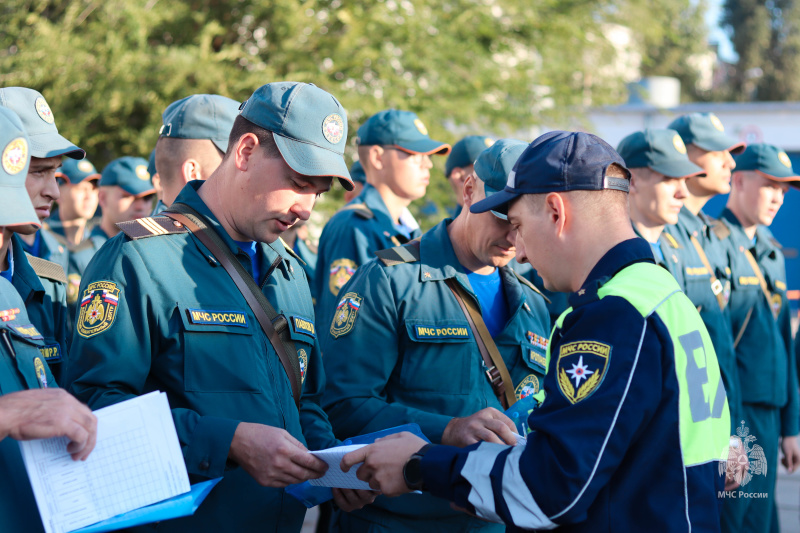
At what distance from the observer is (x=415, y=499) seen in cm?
304

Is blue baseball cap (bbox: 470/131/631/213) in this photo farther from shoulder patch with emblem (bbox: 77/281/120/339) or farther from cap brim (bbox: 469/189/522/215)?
shoulder patch with emblem (bbox: 77/281/120/339)

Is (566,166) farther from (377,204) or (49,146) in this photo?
(377,204)

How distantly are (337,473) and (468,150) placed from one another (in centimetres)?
362

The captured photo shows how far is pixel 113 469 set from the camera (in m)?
1.98

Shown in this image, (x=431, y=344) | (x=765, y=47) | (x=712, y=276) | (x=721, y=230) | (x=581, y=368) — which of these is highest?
(x=581, y=368)

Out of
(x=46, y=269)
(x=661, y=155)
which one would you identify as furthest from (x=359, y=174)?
(x=46, y=269)

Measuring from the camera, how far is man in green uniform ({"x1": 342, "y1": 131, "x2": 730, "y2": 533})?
1.95 m

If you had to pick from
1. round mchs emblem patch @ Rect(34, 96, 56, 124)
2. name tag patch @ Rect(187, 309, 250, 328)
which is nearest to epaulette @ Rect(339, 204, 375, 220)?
round mchs emblem patch @ Rect(34, 96, 56, 124)

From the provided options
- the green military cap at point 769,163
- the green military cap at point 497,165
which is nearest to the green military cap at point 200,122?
the green military cap at point 497,165

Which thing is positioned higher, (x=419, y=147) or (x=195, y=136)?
(x=195, y=136)

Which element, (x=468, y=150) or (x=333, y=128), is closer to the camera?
(x=333, y=128)

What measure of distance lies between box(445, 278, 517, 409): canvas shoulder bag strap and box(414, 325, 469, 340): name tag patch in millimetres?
54

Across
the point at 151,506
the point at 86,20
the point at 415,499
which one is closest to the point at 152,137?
the point at 86,20

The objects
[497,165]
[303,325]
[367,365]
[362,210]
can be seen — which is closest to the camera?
[303,325]
